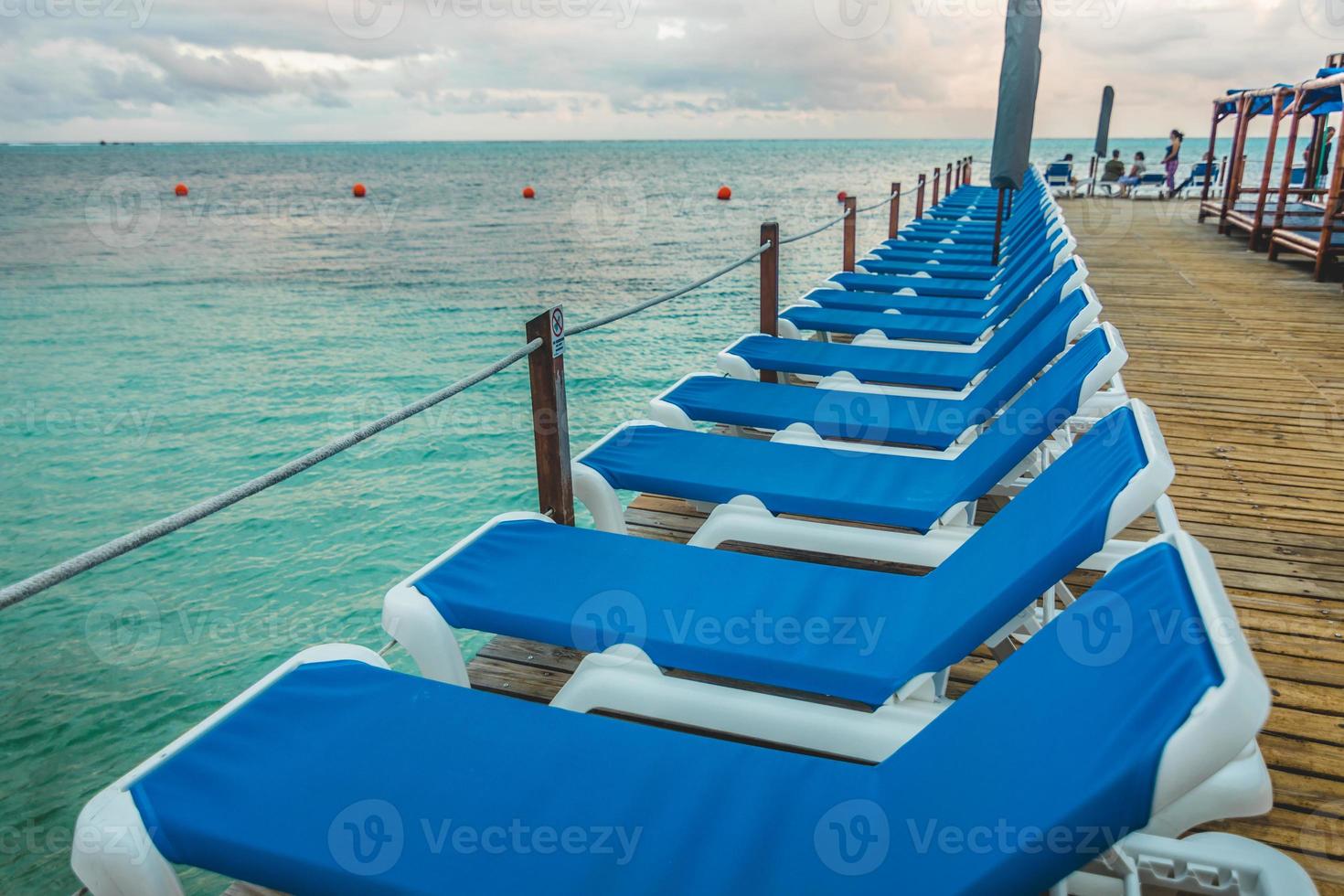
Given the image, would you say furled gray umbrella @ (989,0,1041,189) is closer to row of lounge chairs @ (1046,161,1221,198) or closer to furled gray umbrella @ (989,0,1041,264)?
furled gray umbrella @ (989,0,1041,264)

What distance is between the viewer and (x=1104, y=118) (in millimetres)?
19047

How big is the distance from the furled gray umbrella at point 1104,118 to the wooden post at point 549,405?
64.8 feet

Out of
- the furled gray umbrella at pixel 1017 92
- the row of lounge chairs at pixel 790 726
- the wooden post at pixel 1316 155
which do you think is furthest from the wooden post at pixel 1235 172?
the row of lounge chairs at pixel 790 726

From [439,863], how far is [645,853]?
31 centimetres

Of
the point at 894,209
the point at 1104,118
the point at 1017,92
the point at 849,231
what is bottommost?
→ the point at 849,231

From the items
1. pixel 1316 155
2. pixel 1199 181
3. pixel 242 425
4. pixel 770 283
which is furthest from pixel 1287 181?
pixel 1199 181

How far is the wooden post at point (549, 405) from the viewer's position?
2.62 m

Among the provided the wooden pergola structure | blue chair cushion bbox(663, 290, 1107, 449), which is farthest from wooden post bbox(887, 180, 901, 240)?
blue chair cushion bbox(663, 290, 1107, 449)

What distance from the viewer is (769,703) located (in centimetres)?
181

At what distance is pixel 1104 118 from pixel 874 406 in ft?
63.1

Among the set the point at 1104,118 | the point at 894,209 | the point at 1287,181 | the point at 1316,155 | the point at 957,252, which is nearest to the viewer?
the point at 1287,181

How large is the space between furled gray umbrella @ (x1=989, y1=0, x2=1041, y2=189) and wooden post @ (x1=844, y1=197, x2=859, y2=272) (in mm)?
1106

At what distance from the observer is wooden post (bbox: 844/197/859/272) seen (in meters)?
7.18

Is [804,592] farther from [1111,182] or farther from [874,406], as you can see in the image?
[1111,182]
